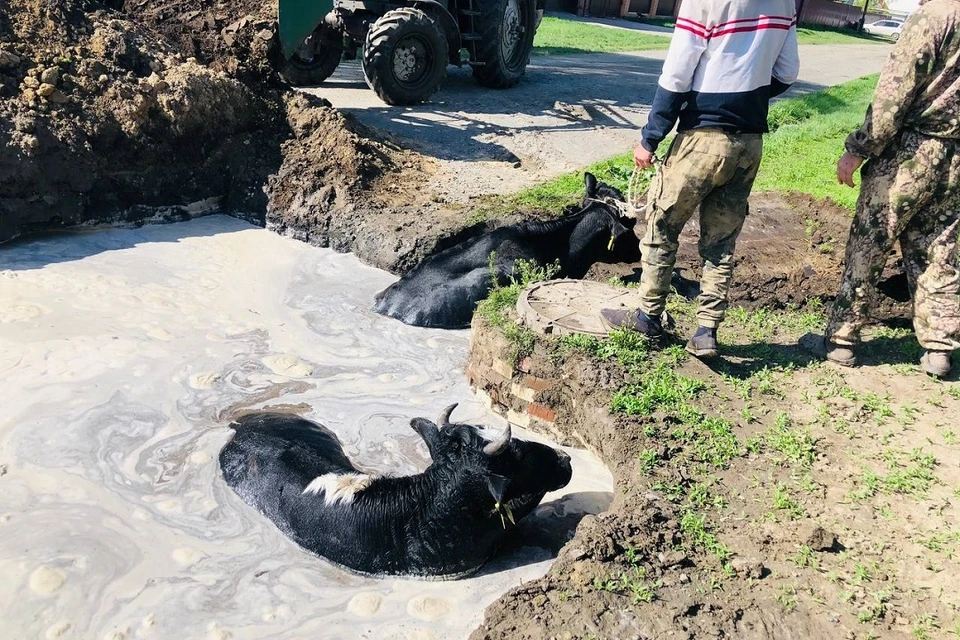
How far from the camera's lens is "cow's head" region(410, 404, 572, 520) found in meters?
4.08

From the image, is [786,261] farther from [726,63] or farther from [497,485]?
[497,485]

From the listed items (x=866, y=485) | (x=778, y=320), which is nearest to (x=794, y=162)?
(x=778, y=320)

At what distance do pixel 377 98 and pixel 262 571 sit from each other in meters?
10.00

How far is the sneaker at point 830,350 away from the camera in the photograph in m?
5.04

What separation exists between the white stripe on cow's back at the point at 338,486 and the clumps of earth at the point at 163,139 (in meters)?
3.38

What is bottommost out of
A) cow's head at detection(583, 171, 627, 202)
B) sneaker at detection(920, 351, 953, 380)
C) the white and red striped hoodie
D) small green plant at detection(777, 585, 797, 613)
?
small green plant at detection(777, 585, 797, 613)

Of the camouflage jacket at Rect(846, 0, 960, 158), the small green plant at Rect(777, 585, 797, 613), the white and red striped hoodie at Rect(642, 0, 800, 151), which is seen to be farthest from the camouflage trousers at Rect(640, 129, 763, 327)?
the small green plant at Rect(777, 585, 797, 613)

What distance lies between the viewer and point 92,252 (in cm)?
744

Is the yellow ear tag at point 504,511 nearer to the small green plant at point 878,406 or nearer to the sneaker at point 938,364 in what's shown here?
the small green plant at point 878,406

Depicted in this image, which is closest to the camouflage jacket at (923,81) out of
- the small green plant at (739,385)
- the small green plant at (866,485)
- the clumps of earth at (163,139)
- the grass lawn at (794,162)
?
the small green plant at (739,385)

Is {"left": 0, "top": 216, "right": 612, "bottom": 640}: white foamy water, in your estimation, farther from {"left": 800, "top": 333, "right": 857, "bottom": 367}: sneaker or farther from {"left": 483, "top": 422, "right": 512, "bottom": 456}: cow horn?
{"left": 800, "top": 333, "right": 857, "bottom": 367}: sneaker

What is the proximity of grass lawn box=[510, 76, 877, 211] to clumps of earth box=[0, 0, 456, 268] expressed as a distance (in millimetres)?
1588

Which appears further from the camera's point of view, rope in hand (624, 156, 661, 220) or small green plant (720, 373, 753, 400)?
rope in hand (624, 156, 661, 220)

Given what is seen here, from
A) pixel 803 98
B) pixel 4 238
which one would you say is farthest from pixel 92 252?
pixel 803 98
